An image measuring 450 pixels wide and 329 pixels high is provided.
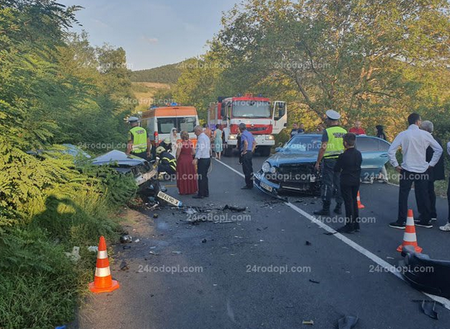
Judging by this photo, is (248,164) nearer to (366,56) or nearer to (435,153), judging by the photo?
(435,153)

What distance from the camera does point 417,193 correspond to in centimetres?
725

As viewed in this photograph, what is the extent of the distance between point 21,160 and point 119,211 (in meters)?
2.89

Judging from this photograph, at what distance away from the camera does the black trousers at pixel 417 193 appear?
23.2ft

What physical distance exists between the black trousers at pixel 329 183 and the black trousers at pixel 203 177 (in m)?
3.20

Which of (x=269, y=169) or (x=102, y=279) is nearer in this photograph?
(x=102, y=279)

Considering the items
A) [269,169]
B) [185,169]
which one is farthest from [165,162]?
[269,169]

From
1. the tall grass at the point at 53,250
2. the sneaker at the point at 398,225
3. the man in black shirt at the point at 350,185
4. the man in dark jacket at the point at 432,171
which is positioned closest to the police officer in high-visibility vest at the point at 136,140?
the tall grass at the point at 53,250

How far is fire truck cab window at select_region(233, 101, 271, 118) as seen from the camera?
22688mm

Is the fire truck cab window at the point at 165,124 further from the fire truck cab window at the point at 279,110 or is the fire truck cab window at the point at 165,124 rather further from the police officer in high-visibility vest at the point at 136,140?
the police officer in high-visibility vest at the point at 136,140

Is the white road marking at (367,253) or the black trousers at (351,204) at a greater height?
the black trousers at (351,204)

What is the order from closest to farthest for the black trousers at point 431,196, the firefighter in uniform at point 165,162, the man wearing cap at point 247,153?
the black trousers at point 431,196 → the man wearing cap at point 247,153 → the firefighter in uniform at point 165,162

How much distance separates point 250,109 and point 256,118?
59cm

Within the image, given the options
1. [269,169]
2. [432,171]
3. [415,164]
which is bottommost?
[269,169]

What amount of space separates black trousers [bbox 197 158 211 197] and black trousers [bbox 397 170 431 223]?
Answer: 472 centimetres
